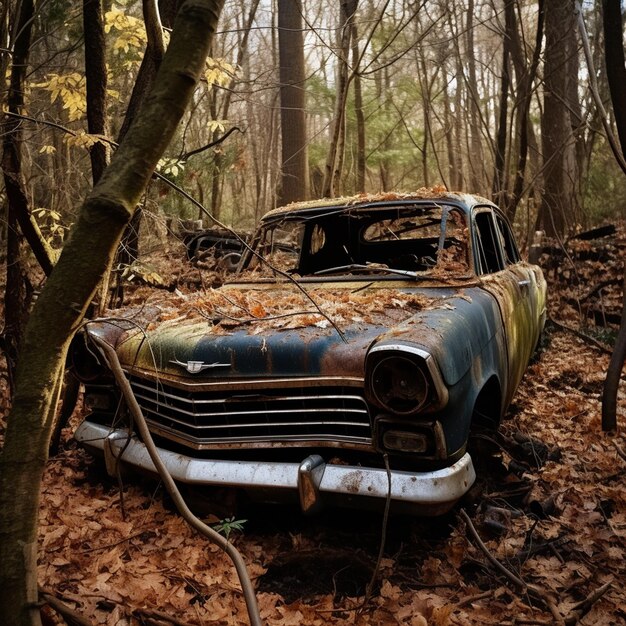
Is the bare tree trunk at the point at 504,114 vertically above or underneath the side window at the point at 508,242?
above

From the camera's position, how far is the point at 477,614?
7.95 feet

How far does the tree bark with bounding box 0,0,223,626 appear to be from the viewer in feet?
5.57

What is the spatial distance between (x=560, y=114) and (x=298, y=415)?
10.6m

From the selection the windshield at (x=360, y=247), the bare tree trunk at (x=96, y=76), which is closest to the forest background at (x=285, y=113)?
the bare tree trunk at (x=96, y=76)

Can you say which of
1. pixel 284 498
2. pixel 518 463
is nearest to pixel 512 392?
pixel 518 463

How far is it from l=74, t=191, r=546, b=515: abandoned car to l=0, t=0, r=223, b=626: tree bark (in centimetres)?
31

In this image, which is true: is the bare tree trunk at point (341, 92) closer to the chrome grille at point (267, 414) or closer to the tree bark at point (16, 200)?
the tree bark at point (16, 200)

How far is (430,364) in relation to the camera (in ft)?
8.00

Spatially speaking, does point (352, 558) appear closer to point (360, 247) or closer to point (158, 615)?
point (158, 615)

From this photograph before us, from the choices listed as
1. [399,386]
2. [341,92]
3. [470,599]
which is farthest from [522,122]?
[470,599]

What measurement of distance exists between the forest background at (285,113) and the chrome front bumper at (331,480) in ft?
4.06

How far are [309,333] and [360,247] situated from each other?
2.46 m

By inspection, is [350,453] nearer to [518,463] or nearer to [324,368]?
[324,368]

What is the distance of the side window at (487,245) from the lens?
4.05 metres
